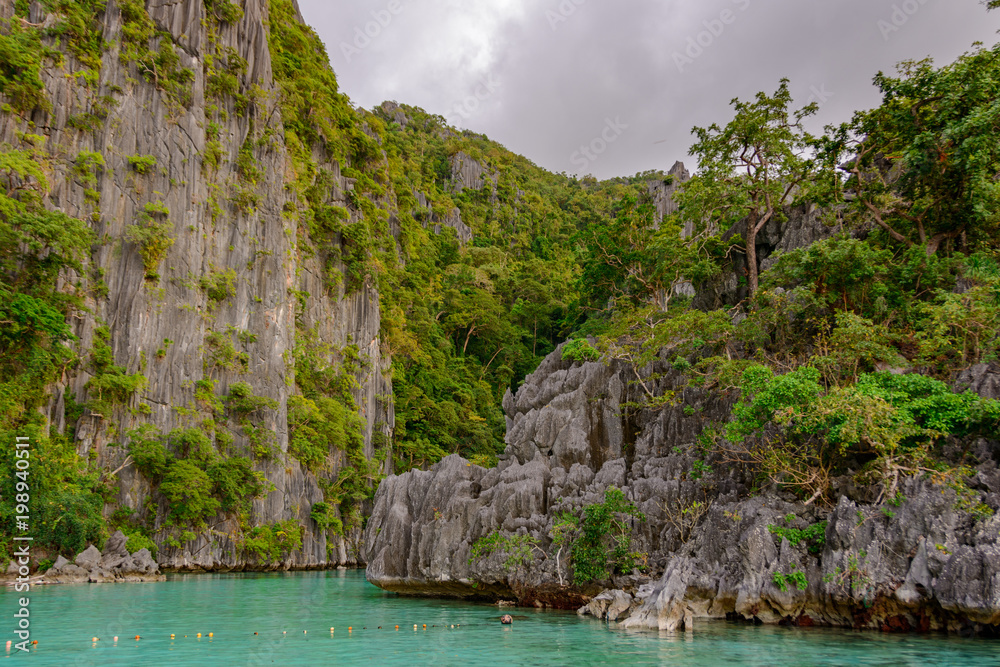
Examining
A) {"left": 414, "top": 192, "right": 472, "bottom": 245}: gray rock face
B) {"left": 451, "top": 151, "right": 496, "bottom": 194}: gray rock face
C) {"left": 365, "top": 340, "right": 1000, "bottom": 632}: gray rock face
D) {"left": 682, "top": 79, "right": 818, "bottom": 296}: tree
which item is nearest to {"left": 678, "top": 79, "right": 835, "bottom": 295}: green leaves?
{"left": 682, "top": 79, "right": 818, "bottom": 296}: tree

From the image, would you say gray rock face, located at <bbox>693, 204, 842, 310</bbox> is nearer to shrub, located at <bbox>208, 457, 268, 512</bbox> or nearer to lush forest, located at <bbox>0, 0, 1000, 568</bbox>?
lush forest, located at <bbox>0, 0, 1000, 568</bbox>

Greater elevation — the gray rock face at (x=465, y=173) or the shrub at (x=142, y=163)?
the gray rock face at (x=465, y=173)

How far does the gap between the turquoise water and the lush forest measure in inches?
144

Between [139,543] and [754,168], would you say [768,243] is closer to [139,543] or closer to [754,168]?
[754,168]

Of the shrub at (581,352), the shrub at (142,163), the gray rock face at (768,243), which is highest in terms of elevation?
the shrub at (142,163)

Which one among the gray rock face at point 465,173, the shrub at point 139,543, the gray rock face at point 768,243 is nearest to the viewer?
the gray rock face at point 768,243

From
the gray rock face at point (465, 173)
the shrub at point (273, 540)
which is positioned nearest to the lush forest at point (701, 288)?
the shrub at point (273, 540)

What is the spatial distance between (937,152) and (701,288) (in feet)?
30.5

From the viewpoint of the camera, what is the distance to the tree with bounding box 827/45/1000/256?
52.0 feet

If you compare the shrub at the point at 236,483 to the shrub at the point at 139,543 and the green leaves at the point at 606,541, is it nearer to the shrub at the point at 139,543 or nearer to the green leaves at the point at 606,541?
the shrub at the point at 139,543

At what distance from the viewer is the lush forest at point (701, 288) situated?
13812mm

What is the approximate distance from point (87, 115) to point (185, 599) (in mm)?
20908

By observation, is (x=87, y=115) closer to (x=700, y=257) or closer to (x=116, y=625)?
(x=116, y=625)

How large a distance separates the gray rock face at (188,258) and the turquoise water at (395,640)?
36.6ft
